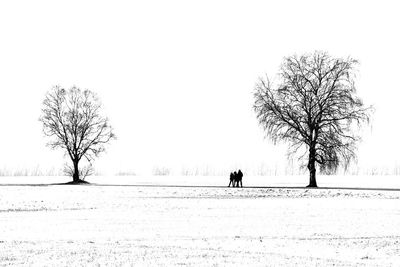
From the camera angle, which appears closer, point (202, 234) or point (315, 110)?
point (202, 234)

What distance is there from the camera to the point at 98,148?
84.4 m

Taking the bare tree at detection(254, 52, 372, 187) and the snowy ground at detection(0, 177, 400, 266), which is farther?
the bare tree at detection(254, 52, 372, 187)

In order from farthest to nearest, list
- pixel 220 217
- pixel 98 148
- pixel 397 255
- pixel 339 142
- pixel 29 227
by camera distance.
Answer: pixel 98 148, pixel 339 142, pixel 220 217, pixel 29 227, pixel 397 255

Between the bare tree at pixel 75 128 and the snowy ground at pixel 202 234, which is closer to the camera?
the snowy ground at pixel 202 234

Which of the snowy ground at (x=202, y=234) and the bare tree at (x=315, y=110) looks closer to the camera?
the snowy ground at (x=202, y=234)

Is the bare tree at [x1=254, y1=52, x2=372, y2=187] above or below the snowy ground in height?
above

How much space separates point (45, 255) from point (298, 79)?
48.9m

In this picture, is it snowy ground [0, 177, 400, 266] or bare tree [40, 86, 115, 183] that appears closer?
snowy ground [0, 177, 400, 266]

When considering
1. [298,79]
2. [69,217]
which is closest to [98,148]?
[298,79]

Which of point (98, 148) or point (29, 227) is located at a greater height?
point (98, 148)

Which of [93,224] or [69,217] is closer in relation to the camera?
[93,224]

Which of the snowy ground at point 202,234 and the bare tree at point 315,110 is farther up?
the bare tree at point 315,110

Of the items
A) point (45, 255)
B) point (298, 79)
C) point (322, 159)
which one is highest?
point (298, 79)

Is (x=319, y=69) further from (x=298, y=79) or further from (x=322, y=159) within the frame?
(x=322, y=159)
